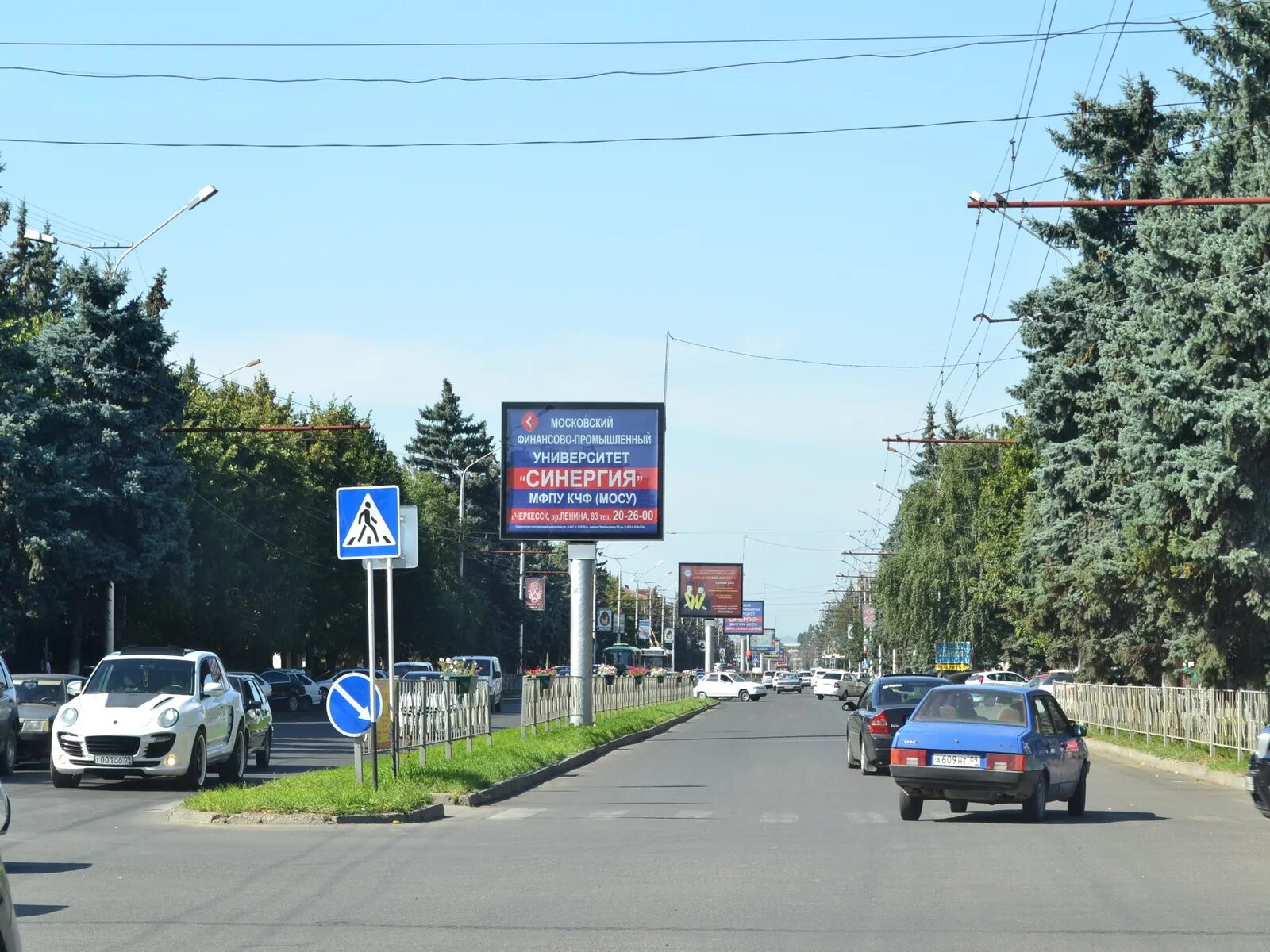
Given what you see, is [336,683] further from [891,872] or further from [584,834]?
[891,872]

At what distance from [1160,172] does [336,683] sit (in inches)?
789

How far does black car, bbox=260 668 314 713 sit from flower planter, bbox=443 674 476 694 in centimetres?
3501

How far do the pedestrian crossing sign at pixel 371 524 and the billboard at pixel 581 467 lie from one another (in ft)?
71.1

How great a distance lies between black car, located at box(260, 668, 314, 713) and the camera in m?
60.3

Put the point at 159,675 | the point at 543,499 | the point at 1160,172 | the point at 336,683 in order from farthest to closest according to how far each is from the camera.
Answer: the point at 543,499
the point at 1160,172
the point at 159,675
the point at 336,683

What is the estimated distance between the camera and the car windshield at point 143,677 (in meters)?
21.6

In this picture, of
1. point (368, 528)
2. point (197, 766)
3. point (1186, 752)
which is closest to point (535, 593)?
point (1186, 752)

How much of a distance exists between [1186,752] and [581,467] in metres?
15.7

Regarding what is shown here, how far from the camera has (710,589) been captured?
3974 inches

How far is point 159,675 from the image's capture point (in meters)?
21.8

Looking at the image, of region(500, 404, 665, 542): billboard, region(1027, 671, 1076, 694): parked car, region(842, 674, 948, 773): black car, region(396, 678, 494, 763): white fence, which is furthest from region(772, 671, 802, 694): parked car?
region(396, 678, 494, 763): white fence

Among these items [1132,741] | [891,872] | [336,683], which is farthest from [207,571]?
[891,872]

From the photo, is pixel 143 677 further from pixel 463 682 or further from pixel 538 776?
pixel 538 776

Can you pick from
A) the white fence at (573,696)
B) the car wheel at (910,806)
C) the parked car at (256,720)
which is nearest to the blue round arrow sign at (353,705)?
the car wheel at (910,806)
